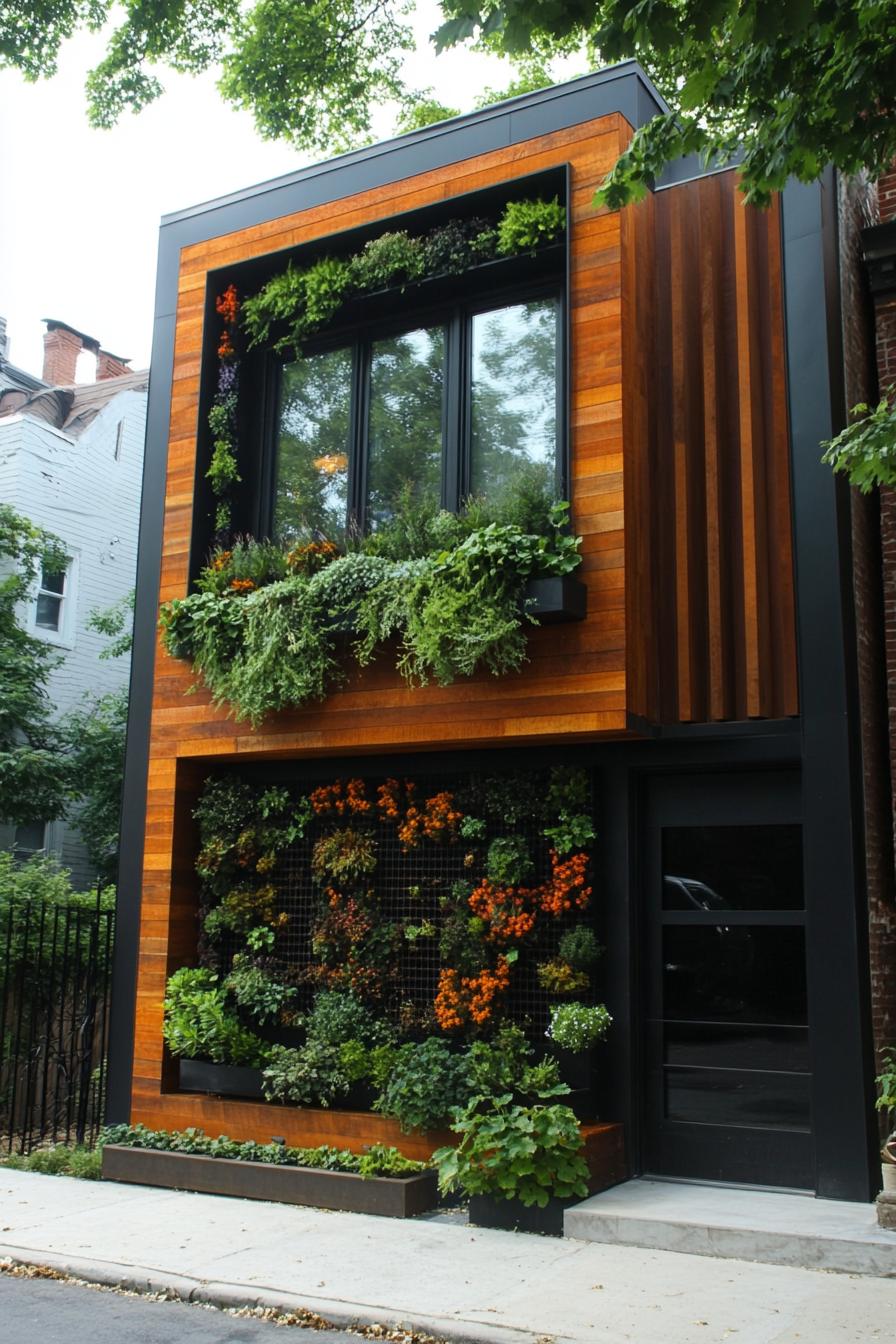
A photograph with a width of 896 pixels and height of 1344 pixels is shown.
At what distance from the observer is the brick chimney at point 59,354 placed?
23.8 metres

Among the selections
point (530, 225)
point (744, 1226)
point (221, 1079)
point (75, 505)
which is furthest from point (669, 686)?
point (75, 505)

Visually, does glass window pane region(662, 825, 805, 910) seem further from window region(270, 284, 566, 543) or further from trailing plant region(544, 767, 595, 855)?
window region(270, 284, 566, 543)

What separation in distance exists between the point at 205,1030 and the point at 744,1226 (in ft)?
14.2

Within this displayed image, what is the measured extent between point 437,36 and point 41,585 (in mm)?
14682

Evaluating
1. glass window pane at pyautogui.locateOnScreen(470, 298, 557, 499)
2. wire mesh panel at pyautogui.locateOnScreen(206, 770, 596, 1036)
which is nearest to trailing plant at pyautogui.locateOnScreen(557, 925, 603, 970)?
wire mesh panel at pyautogui.locateOnScreen(206, 770, 596, 1036)

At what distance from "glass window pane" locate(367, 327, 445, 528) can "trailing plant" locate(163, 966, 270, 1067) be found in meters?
3.94

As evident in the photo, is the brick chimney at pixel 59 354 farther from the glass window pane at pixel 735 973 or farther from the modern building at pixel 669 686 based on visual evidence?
the glass window pane at pixel 735 973

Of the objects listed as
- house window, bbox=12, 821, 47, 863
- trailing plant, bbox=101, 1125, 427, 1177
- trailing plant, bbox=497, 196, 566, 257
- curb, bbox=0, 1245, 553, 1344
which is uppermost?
trailing plant, bbox=497, 196, 566, 257

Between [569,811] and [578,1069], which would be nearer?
[578,1069]

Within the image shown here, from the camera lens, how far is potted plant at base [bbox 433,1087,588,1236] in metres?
7.42

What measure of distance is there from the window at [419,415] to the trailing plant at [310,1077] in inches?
160

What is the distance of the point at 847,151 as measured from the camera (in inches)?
247

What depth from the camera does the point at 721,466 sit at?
28.3 ft

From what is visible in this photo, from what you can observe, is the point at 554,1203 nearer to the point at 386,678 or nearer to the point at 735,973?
the point at 735,973
